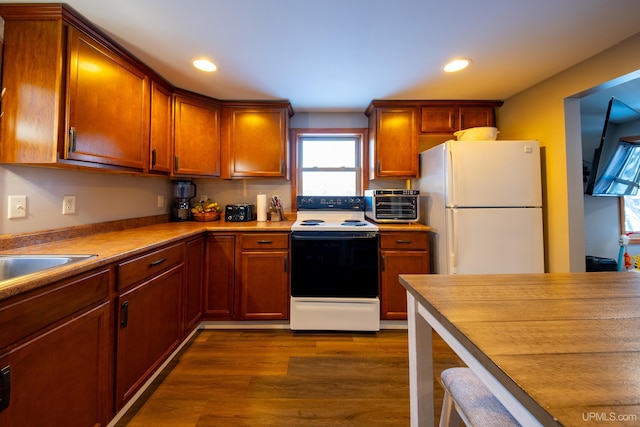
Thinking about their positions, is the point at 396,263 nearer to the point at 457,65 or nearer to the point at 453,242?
the point at 453,242

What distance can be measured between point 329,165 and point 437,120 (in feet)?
3.95

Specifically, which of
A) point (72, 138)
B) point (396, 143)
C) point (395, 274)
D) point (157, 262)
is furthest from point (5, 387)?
point (396, 143)

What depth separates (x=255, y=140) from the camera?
8.14 feet

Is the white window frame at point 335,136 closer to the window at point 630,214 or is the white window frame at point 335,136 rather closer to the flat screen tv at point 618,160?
the flat screen tv at point 618,160

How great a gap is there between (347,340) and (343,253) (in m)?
0.70

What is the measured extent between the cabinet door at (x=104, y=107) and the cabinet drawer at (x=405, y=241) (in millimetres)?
2005

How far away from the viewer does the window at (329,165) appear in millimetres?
2873

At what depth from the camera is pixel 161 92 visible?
202cm

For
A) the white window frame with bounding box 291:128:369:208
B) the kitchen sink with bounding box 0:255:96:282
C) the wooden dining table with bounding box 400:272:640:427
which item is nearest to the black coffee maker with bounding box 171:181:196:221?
the white window frame with bounding box 291:128:369:208

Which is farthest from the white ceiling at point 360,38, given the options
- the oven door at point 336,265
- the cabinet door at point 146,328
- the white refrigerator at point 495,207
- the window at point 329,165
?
the cabinet door at point 146,328

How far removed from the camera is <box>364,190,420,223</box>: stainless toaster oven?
2.30 m

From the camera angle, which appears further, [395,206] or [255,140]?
[255,140]

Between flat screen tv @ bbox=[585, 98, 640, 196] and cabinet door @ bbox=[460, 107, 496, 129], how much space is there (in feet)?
3.40

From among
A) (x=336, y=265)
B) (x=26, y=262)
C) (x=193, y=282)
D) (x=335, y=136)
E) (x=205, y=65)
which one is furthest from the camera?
(x=335, y=136)
